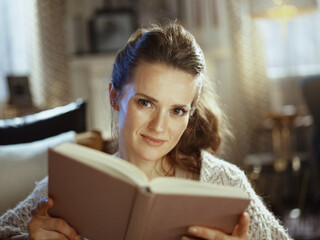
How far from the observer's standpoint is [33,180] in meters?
1.63

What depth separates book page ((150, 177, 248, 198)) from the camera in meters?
0.87

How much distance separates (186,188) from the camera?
2.92 feet

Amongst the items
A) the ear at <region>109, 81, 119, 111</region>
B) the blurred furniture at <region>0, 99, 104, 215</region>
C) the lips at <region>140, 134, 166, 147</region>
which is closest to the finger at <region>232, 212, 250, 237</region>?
the lips at <region>140, 134, 166, 147</region>

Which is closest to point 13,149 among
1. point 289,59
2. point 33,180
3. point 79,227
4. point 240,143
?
point 33,180

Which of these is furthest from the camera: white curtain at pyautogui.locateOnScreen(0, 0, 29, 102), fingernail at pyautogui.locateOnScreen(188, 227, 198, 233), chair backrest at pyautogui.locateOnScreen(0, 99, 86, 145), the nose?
white curtain at pyautogui.locateOnScreen(0, 0, 29, 102)

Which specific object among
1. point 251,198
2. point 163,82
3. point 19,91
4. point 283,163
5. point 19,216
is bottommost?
point 283,163

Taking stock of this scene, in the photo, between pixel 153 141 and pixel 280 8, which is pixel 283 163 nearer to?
pixel 280 8

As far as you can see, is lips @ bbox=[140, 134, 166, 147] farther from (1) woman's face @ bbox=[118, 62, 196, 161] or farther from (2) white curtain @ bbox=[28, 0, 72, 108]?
(2) white curtain @ bbox=[28, 0, 72, 108]

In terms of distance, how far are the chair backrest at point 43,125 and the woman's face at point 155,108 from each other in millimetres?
770

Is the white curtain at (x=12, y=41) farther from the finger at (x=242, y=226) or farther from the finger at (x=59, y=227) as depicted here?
the finger at (x=242, y=226)

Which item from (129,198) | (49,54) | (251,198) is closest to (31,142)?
(251,198)

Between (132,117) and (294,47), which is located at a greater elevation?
(132,117)

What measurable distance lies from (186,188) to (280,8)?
2.89 metres

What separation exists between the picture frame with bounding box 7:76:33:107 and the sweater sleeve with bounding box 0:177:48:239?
7.63 feet
